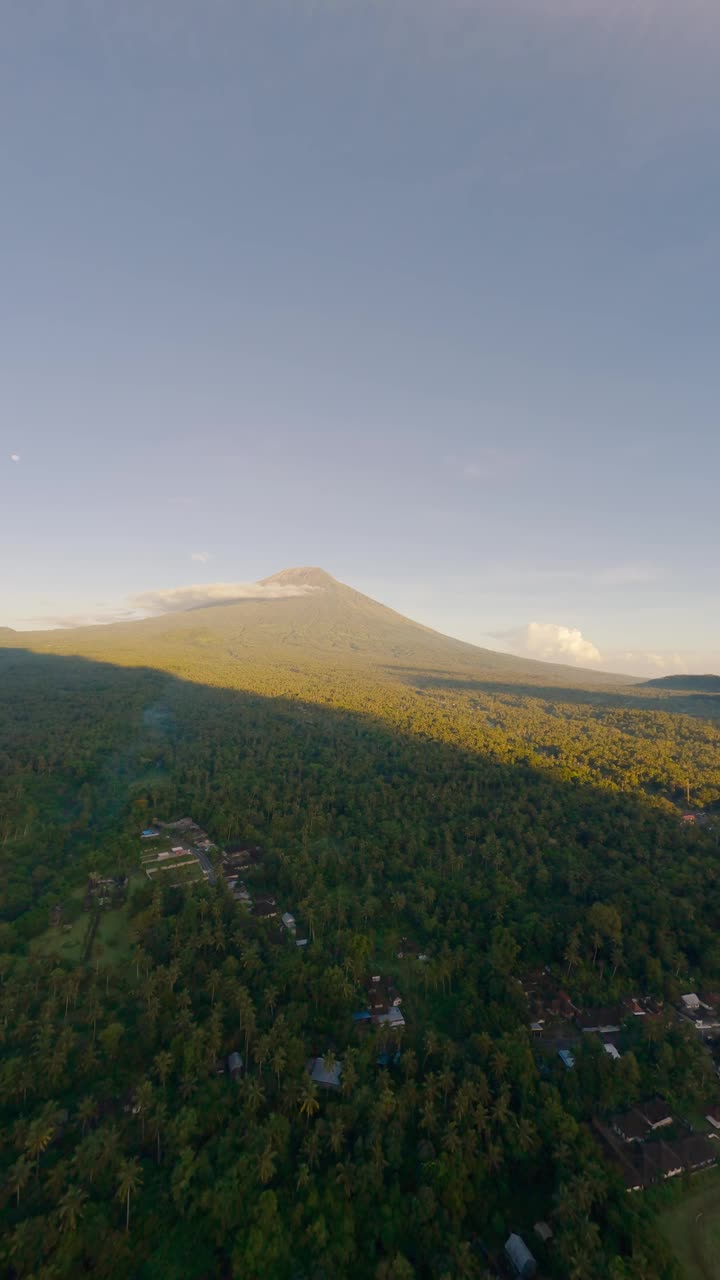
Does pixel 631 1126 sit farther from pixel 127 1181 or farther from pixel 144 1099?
pixel 144 1099

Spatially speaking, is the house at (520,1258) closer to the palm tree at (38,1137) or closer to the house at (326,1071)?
the house at (326,1071)

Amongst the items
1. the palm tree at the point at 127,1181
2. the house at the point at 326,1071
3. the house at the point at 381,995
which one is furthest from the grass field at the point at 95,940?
the house at the point at 381,995

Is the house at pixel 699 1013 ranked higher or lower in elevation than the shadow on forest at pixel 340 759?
lower

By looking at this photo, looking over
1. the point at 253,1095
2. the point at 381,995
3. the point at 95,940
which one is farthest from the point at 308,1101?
the point at 95,940

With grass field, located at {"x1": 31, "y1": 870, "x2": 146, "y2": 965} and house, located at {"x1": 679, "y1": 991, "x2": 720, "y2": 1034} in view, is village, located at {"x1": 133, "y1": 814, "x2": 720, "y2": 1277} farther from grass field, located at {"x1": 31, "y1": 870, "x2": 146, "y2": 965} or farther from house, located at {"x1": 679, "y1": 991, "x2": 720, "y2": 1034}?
grass field, located at {"x1": 31, "y1": 870, "x2": 146, "y2": 965}

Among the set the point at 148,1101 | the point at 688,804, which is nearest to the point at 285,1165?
the point at 148,1101

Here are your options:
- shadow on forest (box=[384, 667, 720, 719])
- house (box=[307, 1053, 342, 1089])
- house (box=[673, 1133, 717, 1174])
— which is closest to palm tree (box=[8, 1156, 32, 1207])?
house (box=[307, 1053, 342, 1089])
